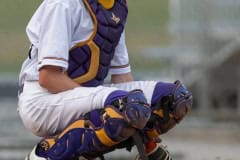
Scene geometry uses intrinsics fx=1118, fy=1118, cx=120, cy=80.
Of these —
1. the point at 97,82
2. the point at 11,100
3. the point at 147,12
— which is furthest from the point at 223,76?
the point at 97,82

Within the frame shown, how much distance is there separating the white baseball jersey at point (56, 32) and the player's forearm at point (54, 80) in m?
0.04

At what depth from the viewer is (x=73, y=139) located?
528 cm

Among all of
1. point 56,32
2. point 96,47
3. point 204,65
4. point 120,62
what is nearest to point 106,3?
point 96,47

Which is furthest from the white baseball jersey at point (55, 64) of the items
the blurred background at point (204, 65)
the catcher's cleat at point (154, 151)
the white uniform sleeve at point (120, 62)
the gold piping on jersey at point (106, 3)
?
the blurred background at point (204, 65)

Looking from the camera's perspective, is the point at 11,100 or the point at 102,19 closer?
the point at 102,19

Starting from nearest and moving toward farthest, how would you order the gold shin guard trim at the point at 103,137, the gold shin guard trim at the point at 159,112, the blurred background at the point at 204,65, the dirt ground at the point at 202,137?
the gold shin guard trim at the point at 103,137 < the gold shin guard trim at the point at 159,112 < the dirt ground at the point at 202,137 < the blurred background at the point at 204,65

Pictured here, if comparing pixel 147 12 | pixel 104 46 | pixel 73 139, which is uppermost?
pixel 104 46

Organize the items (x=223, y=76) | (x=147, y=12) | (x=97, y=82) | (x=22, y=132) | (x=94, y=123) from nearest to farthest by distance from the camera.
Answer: (x=94, y=123)
(x=97, y=82)
(x=22, y=132)
(x=223, y=76)
(x=147, y=12)

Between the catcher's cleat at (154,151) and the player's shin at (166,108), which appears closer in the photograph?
the player's shin at (166,108)

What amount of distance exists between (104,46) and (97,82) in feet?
0.72

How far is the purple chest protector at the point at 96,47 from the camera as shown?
5461 mm

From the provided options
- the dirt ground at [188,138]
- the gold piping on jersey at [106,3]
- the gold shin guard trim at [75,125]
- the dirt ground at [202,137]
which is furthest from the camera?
the dirt ground at [202,137]

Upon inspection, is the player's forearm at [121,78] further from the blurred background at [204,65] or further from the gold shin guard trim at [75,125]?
the blurred background at [204,65]

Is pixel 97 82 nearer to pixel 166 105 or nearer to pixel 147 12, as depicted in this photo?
pixel 166 105
